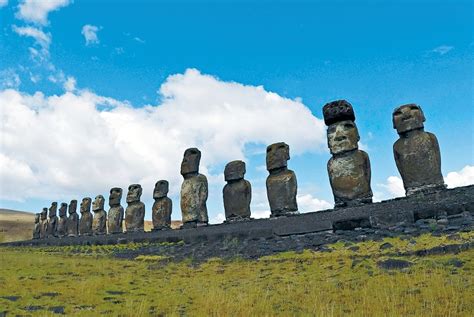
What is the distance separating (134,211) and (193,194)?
5257 millimetres

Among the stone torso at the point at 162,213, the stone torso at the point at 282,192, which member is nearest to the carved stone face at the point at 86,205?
the stone torso at the point at 162,213

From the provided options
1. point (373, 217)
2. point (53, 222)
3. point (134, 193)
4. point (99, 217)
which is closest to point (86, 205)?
point (99, 217)

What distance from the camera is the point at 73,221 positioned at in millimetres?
29953

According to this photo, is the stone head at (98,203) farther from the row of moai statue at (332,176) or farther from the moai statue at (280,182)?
the moai statue at (280,182)

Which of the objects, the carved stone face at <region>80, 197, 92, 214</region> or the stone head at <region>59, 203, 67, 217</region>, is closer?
the carved stone face at <region>80, 197, 92, 214</region>

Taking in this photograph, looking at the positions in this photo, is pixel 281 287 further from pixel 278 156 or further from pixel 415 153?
pixel 278 156

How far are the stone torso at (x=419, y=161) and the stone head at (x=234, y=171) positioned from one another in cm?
620

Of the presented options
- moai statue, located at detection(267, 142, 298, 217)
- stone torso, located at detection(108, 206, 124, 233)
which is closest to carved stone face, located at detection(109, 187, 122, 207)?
stone torso, located at detection(108, 206, 124, 233)

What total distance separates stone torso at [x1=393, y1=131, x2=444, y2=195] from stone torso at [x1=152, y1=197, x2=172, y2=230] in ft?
36.6

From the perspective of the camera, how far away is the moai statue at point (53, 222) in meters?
32.4

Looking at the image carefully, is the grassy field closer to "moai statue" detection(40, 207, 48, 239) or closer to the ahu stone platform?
the ahu stone platform

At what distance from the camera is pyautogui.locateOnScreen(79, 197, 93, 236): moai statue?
27.6 meters

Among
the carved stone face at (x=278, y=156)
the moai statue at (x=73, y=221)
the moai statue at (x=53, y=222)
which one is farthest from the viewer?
the moai statue at (x=53, y=222)

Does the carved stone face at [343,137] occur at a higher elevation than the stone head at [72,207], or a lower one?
lower
